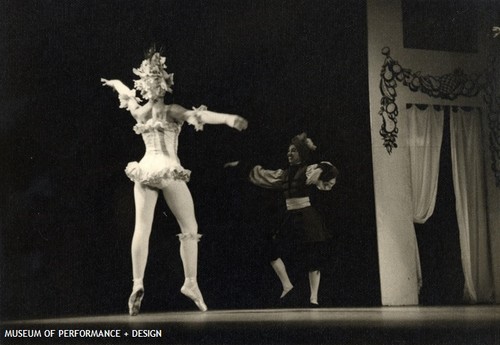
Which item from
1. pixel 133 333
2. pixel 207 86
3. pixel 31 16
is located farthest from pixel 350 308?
pixel 31 16

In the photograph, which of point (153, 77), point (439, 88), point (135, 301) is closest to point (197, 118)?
point (153, 77)

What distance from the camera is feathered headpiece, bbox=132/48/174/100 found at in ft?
19.5

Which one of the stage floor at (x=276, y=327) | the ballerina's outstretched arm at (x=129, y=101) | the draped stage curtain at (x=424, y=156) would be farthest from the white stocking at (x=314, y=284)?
the ballerina's outstretched arm at (x=129, y=101)

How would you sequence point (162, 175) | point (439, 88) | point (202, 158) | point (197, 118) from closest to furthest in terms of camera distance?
point (162, 175) < point (197, 118) < point (202, 158) < point (439, 88)

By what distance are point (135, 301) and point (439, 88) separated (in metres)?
3.37

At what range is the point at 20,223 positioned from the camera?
604 cm

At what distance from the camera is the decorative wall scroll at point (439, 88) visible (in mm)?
6285

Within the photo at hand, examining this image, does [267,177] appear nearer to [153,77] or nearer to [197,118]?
[197,118]

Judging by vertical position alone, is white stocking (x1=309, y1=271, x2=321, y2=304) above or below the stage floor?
above

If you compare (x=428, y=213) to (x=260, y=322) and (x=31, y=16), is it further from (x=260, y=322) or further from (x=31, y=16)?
Result: (x=31, y=16)

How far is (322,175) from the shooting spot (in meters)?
6.08

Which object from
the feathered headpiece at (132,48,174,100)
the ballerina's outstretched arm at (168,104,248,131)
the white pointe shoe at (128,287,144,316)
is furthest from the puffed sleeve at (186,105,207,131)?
the white pointe shoe at (128,287,144,316)

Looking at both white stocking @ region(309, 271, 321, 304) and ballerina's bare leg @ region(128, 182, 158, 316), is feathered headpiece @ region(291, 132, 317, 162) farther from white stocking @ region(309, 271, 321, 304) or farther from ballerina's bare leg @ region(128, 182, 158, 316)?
ballerina's bare leg @ region(128, 182, 158, 316)

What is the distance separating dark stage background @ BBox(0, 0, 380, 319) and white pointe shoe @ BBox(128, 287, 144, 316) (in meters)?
0.12
